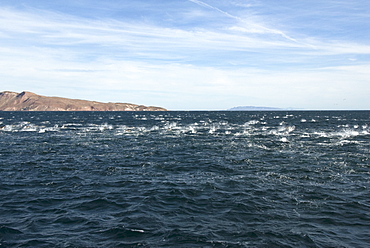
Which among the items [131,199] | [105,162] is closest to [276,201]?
[131,199]

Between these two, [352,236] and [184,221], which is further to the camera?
[184,221]

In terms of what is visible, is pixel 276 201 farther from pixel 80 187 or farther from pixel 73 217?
pixel 80 187

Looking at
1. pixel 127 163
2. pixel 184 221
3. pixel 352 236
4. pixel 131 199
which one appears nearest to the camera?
pixel 352 236

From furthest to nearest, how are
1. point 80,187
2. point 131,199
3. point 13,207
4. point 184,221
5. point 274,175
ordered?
point 274,175 → point 80,187 → point 131,199 → point 13,207 → point 184,221

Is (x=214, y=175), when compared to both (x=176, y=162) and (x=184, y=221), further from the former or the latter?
(x=184, y=221)

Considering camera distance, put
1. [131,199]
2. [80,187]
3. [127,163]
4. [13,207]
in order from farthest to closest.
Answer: [127,163]
[80,187]
[131,199]
[13,207]

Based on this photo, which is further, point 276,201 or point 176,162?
point 176,162

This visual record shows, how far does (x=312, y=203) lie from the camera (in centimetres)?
1493

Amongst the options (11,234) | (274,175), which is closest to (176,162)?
(274,175)

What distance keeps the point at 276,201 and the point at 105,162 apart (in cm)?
1638

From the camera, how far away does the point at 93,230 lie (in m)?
11.8

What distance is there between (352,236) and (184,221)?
7.03 metres

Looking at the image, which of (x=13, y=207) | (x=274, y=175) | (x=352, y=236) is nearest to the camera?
(x=352, y=236)

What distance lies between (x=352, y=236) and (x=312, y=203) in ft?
12.0
